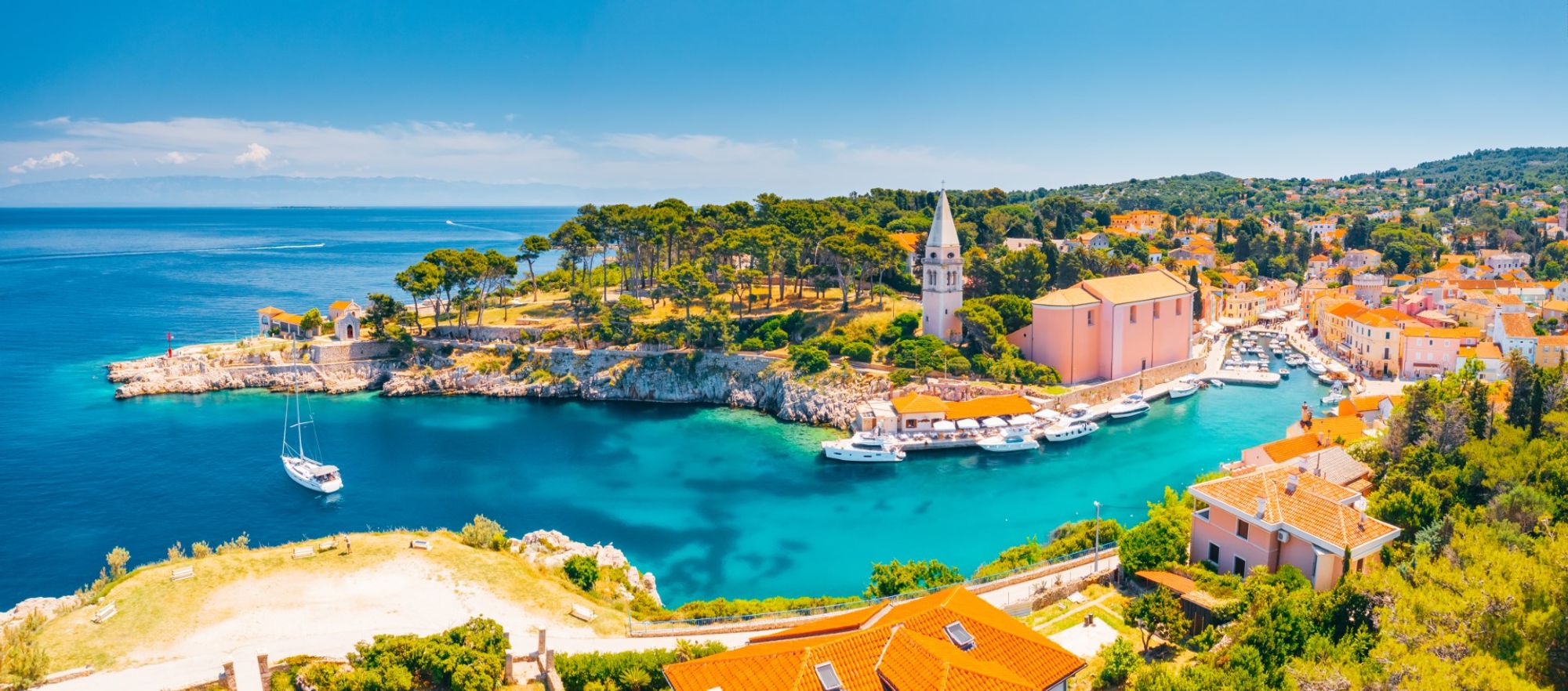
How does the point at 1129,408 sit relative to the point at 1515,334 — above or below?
below

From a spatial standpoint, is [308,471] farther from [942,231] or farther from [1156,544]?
[942,231]

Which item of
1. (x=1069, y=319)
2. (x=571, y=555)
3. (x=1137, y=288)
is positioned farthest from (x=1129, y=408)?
(x=571, y=555)

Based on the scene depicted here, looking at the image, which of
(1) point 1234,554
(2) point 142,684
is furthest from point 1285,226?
(2) point 142,684

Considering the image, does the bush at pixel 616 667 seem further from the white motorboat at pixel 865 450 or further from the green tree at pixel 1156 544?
the white motorboat at pixel 865 450

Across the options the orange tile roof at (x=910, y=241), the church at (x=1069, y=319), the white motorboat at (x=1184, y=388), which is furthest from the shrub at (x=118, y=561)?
the orange tile roof at (x=910, y=241)

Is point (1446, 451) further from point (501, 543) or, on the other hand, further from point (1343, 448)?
point (501, 543)
